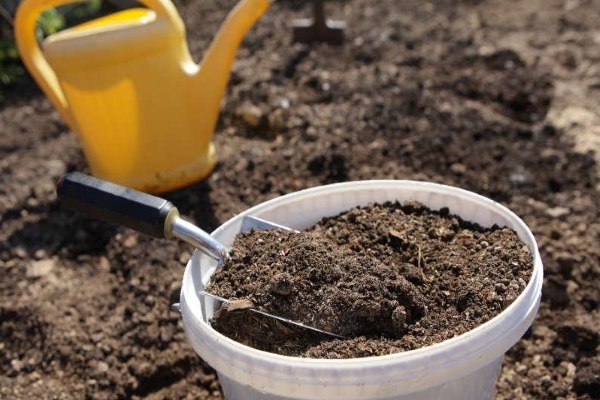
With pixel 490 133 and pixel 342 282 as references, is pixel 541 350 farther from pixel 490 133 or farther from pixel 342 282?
pixel 490 133

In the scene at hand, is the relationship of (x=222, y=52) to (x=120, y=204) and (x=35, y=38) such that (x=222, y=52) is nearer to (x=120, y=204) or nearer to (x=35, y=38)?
(x=35, y=38)

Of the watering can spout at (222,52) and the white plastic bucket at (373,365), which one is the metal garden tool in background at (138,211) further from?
the watering can spout at (222,52)

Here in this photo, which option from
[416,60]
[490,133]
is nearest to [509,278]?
[490,133]

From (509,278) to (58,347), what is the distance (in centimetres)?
122

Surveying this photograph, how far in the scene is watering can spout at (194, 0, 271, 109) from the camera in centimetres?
243

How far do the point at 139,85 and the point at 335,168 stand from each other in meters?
0.69

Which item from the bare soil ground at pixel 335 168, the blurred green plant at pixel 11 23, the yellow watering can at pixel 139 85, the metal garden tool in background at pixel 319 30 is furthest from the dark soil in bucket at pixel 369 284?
the blurred green plant at pixel 11 23

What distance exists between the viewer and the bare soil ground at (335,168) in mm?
1887

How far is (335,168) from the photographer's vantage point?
2.49 meters

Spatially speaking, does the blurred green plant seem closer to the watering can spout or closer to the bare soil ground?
the bare soil ground

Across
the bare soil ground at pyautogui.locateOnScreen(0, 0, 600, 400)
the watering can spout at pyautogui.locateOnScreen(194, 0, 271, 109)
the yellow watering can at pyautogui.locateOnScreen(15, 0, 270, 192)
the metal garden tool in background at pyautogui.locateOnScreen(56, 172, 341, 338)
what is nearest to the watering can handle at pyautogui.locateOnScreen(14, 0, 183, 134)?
the yellow watering can at pyautogui.locateOnScreen(15, 0, 270, 192)

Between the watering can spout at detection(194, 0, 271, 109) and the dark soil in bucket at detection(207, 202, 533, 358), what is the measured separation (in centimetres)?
114

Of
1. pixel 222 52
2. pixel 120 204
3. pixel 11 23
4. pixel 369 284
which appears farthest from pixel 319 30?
pixel 369 284

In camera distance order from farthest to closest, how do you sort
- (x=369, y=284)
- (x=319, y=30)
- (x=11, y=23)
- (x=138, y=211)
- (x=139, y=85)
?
(x=11, y=23) < (x=319, y=30) < (x=139, y=85) < (x=138, y=211) < (x=369, y=284)
